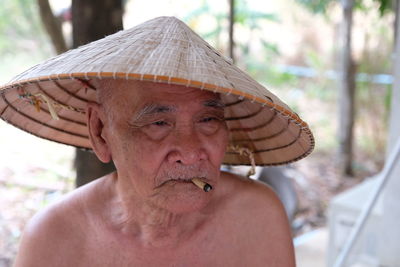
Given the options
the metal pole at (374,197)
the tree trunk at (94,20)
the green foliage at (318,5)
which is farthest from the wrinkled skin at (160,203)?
the green foliage at (318,5)

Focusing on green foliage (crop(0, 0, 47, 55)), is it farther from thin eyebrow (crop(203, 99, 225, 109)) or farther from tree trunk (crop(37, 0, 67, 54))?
thin eyebrow (crop(203, 99, 225, 109))

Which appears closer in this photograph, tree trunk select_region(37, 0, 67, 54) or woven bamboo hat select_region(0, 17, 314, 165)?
woven bamboo hat select_region(0, 17, 314, 165)

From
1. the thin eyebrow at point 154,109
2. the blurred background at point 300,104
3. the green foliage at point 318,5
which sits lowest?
the blurred background at point 300,104

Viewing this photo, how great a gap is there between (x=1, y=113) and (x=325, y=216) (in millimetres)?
4558

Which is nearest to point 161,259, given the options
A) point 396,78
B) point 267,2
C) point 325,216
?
point 396,78

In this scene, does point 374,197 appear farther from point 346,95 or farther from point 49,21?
point 346,95

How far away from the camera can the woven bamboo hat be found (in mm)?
1143

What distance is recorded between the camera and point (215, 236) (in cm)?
163

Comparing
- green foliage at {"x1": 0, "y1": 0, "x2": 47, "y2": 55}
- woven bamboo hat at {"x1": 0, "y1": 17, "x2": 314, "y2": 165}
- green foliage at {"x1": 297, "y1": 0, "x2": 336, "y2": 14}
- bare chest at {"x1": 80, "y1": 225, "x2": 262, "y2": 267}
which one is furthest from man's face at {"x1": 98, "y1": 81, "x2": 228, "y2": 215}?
green foliage at {"x1": 297, "y1": 0, "x2": 336, "y2": 14}

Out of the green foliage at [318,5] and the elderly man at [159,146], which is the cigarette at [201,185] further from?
the green foliage at [318,5]

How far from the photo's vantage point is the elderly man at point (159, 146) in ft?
4.05

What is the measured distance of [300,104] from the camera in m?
8.35

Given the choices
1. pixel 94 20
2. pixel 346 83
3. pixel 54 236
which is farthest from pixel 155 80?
pixel 346 83

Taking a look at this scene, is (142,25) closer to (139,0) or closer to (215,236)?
(215,236)
